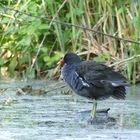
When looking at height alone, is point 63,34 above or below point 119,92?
above

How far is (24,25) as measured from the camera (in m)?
9.29

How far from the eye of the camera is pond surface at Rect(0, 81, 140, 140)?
4.62m

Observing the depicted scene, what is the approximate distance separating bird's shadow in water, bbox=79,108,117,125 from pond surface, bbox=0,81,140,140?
0.02m

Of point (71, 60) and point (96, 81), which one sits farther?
point (71, 60)

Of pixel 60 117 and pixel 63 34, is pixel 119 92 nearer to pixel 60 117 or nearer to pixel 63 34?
pixel 60 117

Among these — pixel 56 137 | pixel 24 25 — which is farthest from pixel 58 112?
pixel 24 25

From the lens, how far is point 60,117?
18.0 feet

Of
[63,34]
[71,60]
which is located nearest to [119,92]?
[71,60]

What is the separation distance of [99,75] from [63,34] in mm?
3149

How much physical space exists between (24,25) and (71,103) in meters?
2.99

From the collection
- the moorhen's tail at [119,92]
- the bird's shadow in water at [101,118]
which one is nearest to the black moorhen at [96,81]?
the moorhen's tail at [119,92]

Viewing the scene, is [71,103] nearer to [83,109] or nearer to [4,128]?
[83,109]

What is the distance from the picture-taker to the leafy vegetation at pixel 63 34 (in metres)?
8.21

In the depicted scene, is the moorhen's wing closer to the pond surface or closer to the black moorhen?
the black moorhen
